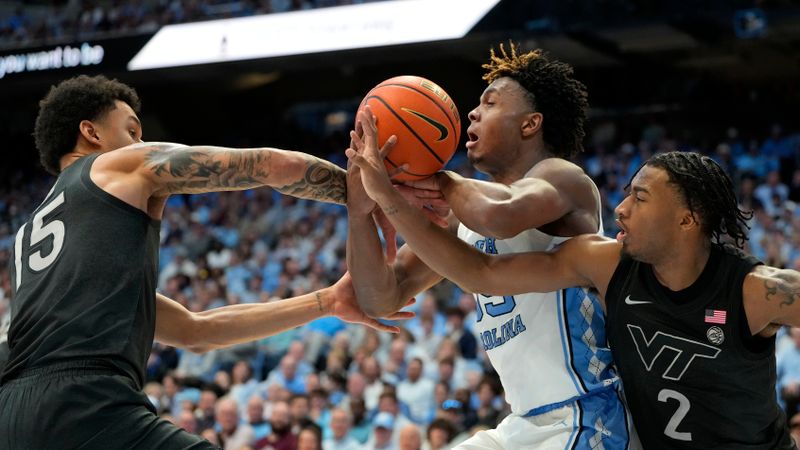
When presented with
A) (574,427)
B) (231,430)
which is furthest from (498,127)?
(231,430)

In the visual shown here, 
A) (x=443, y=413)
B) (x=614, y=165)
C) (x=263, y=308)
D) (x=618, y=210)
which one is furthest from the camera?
(x=614, y=165)

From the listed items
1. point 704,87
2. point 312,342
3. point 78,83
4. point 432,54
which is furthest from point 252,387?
point 704,87

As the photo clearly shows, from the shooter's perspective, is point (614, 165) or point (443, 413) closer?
point (443, 413)

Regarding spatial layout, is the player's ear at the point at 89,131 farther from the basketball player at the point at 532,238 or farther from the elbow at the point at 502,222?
the elbow at the point at 502,222

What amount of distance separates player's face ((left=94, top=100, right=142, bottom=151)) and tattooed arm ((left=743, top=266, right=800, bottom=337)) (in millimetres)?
2370

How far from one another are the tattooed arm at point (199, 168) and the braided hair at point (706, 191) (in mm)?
1380

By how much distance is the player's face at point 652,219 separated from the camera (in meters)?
3.33

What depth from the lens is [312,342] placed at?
10.7 meters

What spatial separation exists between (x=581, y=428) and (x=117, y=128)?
6.88 feet

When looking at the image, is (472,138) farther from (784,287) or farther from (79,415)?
(79,415)

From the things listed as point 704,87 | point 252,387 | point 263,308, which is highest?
point 263,308

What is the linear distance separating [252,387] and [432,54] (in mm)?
6124

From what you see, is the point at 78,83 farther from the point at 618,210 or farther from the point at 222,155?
the point at 618,210

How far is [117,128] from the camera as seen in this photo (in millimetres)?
3668
